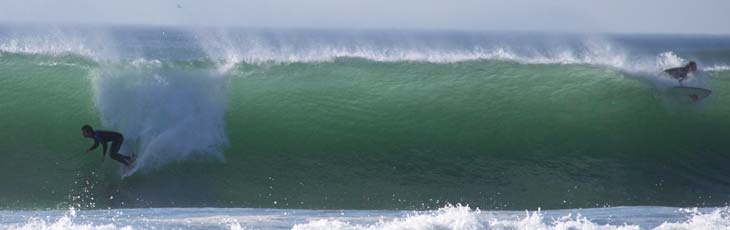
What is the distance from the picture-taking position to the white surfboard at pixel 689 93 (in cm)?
1441

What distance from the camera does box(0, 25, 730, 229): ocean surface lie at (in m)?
10.3

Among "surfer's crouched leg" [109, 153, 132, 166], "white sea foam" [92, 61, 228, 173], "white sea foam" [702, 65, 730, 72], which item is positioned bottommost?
"surfer's crouched leg" [109, 153, 132, 166]

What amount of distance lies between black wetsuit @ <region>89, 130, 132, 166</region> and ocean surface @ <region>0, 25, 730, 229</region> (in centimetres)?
26

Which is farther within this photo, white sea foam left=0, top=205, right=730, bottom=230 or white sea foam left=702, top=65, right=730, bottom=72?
white sea foam left=702, top=65, right=730, bottom=72

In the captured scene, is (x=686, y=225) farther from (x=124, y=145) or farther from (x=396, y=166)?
(x=124, y=145)

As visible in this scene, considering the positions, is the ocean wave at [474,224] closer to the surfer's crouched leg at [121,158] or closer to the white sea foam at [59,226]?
the white sea foam at [59,226]

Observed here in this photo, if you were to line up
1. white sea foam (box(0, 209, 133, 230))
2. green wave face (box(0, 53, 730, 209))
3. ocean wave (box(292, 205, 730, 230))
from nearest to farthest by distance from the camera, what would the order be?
white sea foam (box(0, 209, 133, 230)) → ocean wave (box(292, 205, 730, 230)) → green wave face (box(0, 53, 730, 209))

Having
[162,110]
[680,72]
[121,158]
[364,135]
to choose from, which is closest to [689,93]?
[680,72]

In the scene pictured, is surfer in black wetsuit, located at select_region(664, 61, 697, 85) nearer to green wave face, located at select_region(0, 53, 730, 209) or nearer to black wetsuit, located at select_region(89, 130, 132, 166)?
green wave face, located at select_region(0, 53, 730, 209)

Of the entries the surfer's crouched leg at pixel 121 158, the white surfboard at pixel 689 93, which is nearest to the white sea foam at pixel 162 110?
the surfer's crouched leg at pixel 121 158

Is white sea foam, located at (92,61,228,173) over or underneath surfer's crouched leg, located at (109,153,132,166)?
over

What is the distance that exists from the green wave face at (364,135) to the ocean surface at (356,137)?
0.11 feet

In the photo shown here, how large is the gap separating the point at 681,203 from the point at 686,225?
7.87 feet

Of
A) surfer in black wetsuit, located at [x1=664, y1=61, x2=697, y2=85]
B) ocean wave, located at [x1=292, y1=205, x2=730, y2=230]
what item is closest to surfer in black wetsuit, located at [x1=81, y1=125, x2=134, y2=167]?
ocean wave, located at [x1=292, y1=205, x2=730, y2=230]
